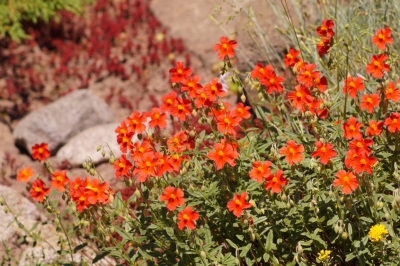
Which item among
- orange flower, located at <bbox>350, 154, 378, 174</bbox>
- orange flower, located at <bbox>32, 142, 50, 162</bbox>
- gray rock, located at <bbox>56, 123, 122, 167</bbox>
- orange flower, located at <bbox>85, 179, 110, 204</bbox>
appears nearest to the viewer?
orange flower, located at <bbox>350, 154, 378, 174</bbox>

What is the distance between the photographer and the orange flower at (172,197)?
10.0 feet

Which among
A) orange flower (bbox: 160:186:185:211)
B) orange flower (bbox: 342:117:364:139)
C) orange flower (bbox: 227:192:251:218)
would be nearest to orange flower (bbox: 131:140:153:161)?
orange flower (bbox: 160:186:185:211)

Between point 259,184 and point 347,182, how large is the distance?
Answer: 0.54 metres

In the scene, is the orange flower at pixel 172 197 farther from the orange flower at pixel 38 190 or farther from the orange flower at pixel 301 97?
the orange flower at pixel 38 190

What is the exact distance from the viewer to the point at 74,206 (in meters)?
3.53

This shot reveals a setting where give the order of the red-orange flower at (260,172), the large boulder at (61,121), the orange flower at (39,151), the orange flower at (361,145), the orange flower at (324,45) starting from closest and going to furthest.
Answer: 1. the orange flower at (361,145)
2. the red-orange flower at (260,172)
3. the orange flower at (324,45)
4. the orange flower at (39,151)
5. the large boulder at (61,121)

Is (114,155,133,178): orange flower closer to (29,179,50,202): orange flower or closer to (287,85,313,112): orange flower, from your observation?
(29,179,50,202): orange flower

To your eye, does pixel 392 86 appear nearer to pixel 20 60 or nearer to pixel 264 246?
pixel 264 246

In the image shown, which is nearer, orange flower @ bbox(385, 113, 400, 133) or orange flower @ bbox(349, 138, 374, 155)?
orange flower @ bbox(349, 138, 374, 155)

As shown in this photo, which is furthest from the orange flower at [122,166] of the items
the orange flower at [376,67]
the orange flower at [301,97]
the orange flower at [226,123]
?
the orange flower at [376,67]

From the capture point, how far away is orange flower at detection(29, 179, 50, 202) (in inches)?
141

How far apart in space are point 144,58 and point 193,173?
4.40 metres

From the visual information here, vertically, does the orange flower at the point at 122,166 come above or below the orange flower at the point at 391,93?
below

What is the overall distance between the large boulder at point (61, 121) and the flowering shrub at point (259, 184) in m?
2.97
